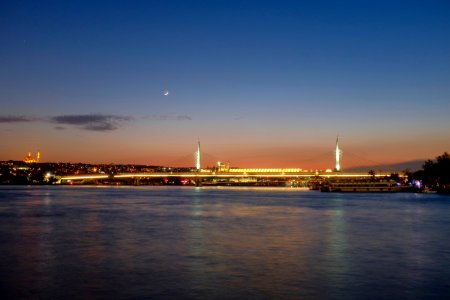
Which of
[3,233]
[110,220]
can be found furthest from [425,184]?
[3,233]

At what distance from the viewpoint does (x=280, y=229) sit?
100 feet

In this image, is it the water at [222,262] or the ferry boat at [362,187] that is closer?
the water at [222,262]

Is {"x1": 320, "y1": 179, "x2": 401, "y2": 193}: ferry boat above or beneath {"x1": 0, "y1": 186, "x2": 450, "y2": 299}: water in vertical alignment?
above

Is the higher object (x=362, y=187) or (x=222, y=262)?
(x=362, y=187)

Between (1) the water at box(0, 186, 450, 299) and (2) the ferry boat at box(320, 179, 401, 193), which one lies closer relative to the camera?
(1) the water at box(0, 186, 450, 299)

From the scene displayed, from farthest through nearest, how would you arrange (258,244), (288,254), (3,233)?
1. (3,233)
2. (258,244)
3. (288,254)

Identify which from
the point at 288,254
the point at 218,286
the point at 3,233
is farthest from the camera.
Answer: the point at 3,233

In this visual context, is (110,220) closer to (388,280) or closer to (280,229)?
(280,229)

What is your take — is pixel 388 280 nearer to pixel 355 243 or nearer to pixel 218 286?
pixel 218 286

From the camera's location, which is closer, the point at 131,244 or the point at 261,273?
the point at 261,273

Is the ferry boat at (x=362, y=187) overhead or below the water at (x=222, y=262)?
overhead

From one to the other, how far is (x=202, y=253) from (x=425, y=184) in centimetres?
11981

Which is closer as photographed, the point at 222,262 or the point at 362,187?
the point at 222,262

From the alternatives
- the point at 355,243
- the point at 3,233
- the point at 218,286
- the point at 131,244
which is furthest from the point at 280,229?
the point at 218,286
